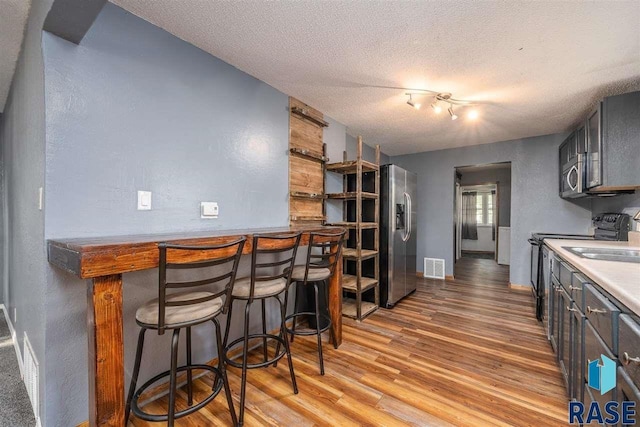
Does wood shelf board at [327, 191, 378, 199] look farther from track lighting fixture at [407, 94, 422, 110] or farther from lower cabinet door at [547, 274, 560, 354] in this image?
lower cabinet door at [547, 274, 560, 354]

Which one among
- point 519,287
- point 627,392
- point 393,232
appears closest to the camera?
point 627,392

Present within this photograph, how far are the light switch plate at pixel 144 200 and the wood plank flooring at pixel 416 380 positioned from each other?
120 cm

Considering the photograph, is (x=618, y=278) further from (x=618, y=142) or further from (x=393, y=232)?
(x=393, y=232)

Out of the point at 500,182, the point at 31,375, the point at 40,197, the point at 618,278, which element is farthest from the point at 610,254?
the point at 500,182

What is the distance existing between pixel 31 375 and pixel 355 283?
8.56 feet

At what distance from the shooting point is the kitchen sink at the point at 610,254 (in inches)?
66.9

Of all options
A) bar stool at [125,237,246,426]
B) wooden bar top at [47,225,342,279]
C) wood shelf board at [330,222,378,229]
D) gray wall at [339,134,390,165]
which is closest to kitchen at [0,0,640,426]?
wooden bar top at [47,225,342,279]

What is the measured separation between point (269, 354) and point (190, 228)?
1.21 meters

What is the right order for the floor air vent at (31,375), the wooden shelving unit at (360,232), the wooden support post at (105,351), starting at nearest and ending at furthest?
1. the wooden support post at (105,351)
2. the floor air vent at (31,375)
3. the wooden shelving unit at (360,232)

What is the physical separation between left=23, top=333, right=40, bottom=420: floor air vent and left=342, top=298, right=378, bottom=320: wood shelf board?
2430 millimetres

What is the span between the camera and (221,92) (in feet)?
7.02

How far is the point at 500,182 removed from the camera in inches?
262

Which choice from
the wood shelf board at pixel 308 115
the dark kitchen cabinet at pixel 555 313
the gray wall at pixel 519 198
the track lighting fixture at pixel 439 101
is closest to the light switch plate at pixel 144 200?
the wood shelf board at pixel 308 115

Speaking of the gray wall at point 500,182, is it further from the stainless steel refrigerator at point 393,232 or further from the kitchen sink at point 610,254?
the kitchen sink at point 610,254
